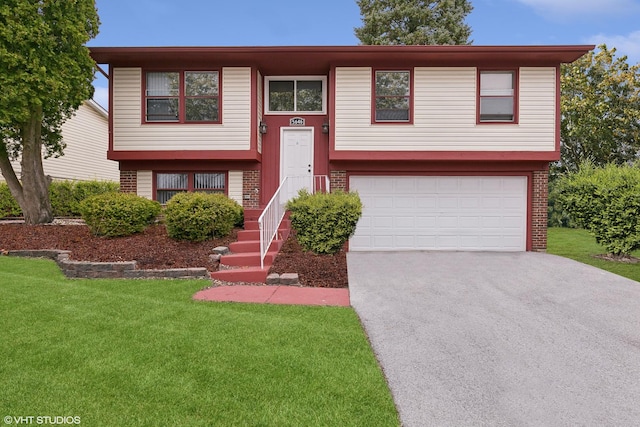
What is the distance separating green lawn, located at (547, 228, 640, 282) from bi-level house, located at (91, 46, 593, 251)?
3.54 ft

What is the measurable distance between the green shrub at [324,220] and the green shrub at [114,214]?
3893 millimetres

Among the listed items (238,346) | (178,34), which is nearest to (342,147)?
(238,346)

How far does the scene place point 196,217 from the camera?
28.2 ft

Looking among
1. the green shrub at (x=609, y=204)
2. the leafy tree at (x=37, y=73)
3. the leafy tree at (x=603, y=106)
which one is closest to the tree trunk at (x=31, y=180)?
the leafy tree at (x=37, y=73)

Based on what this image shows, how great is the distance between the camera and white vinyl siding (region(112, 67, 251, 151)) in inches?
422

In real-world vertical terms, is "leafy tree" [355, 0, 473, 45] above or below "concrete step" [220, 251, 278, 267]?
above

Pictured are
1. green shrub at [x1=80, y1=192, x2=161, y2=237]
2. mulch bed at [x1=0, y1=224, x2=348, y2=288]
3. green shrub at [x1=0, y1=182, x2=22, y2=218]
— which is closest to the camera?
mulch bed at [x1=0, y1=224, x2=348, y2=288]

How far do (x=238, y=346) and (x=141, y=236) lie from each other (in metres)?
6.27

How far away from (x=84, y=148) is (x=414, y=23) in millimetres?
21037

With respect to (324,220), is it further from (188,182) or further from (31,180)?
(31,180)

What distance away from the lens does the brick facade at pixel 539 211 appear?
1088 centimetres

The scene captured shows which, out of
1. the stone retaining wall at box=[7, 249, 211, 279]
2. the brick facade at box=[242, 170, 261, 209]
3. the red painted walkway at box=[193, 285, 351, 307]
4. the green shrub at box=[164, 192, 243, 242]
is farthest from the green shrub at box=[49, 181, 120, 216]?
the red painted walkway at box=[193, 285, 351, 307]

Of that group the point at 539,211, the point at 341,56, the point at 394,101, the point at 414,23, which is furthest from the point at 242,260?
the point at 414,23

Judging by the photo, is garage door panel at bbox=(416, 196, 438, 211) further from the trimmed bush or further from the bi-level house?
the trimmed bush
